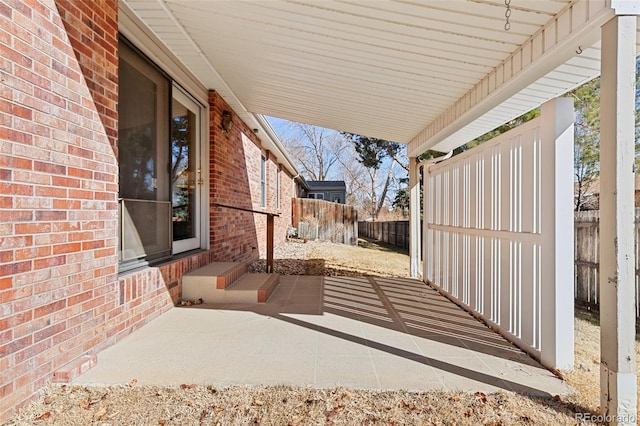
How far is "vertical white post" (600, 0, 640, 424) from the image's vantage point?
1.90 m

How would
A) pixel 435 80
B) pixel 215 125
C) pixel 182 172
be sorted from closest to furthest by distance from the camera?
pixel 435 80 < pixel 182 172 < pixel 215 125

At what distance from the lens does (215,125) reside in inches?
204

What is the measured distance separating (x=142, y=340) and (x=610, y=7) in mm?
4037

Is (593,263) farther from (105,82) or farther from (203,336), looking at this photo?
(105,82)

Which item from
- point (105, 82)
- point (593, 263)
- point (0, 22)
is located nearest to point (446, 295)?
point (593, 263)

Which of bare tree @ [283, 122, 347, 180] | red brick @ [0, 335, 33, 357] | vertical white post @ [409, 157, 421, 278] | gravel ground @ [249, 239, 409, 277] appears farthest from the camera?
bare tree @ [283, 122, 347, 180]

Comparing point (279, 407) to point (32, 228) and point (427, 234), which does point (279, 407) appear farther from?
point (427, 234)

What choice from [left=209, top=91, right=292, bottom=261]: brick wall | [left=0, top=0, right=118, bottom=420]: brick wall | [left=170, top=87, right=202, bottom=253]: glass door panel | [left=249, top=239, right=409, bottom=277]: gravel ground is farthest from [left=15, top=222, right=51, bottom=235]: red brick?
[left=249, top=239, right=409, bottom=277]: gravel ground

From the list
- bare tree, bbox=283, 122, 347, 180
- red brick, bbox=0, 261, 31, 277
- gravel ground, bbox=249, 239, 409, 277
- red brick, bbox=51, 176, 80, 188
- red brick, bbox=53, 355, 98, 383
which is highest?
bare tree, bbox=283, 122, 347, 180

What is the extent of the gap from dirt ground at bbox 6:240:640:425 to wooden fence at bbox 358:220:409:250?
11.2 metres

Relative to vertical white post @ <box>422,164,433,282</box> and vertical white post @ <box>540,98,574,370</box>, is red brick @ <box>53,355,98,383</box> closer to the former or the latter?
vertical white post @ <box>540,98,574,370</box>

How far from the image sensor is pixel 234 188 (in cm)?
608

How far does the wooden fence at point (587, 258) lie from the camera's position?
4.63 metres

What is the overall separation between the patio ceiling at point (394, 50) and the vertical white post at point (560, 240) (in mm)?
509
